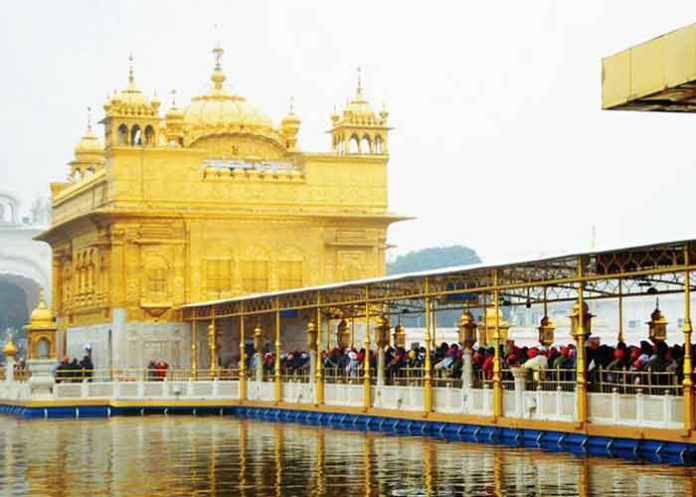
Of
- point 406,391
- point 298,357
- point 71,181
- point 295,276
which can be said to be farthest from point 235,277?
point 406,391

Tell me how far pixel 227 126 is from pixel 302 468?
3339 cm

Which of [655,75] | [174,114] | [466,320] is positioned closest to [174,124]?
[174,114]

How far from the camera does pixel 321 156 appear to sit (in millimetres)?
54844

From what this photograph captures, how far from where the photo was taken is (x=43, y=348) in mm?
48562

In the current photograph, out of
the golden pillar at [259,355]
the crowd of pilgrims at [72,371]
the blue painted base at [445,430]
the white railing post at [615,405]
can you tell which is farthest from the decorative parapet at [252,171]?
the white railing post at [615,405]

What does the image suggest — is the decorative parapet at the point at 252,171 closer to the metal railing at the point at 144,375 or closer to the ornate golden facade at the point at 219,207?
the ornate golden facade at the point at 219,207

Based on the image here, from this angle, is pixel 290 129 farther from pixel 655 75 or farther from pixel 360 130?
pixel 655 75

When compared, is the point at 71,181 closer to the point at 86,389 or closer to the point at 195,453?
the point at 86,389

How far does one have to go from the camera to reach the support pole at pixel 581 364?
2711cm

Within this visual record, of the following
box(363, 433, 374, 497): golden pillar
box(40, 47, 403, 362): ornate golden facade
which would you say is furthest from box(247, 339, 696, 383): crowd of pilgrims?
box(40, 47, 403, 362): ornate golden facade

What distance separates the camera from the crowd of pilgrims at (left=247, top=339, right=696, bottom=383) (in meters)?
26.8

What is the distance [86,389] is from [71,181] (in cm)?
2348

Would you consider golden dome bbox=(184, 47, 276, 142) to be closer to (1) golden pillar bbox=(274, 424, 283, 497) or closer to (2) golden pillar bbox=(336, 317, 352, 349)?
(2) golden pillar bbox=(336, 317, 352, 349)

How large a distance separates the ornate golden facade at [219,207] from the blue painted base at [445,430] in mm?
6867
